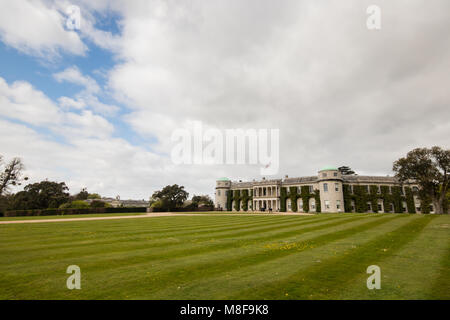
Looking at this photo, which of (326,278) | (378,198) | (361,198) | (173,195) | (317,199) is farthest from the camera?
(173,195)

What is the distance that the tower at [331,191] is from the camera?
61188mm

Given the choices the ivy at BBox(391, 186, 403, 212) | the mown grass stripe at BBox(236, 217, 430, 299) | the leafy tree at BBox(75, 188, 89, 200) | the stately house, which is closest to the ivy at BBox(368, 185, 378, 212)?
the stately house

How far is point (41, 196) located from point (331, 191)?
79.5 metres

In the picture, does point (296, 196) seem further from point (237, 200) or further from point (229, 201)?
point (229, 201)

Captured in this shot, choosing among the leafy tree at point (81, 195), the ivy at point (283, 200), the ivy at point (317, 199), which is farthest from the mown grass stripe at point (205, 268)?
the leafy tree at point (81, 195)

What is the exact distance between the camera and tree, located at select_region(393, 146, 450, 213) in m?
43.2

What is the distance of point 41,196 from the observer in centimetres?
6719

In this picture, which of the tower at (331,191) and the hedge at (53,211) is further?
the tower at (331,191)

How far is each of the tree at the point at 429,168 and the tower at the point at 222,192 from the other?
52.6m

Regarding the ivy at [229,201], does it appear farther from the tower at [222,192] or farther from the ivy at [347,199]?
the ivy at [347,199]

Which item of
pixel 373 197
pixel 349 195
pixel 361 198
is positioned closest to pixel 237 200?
pixel 349 195
